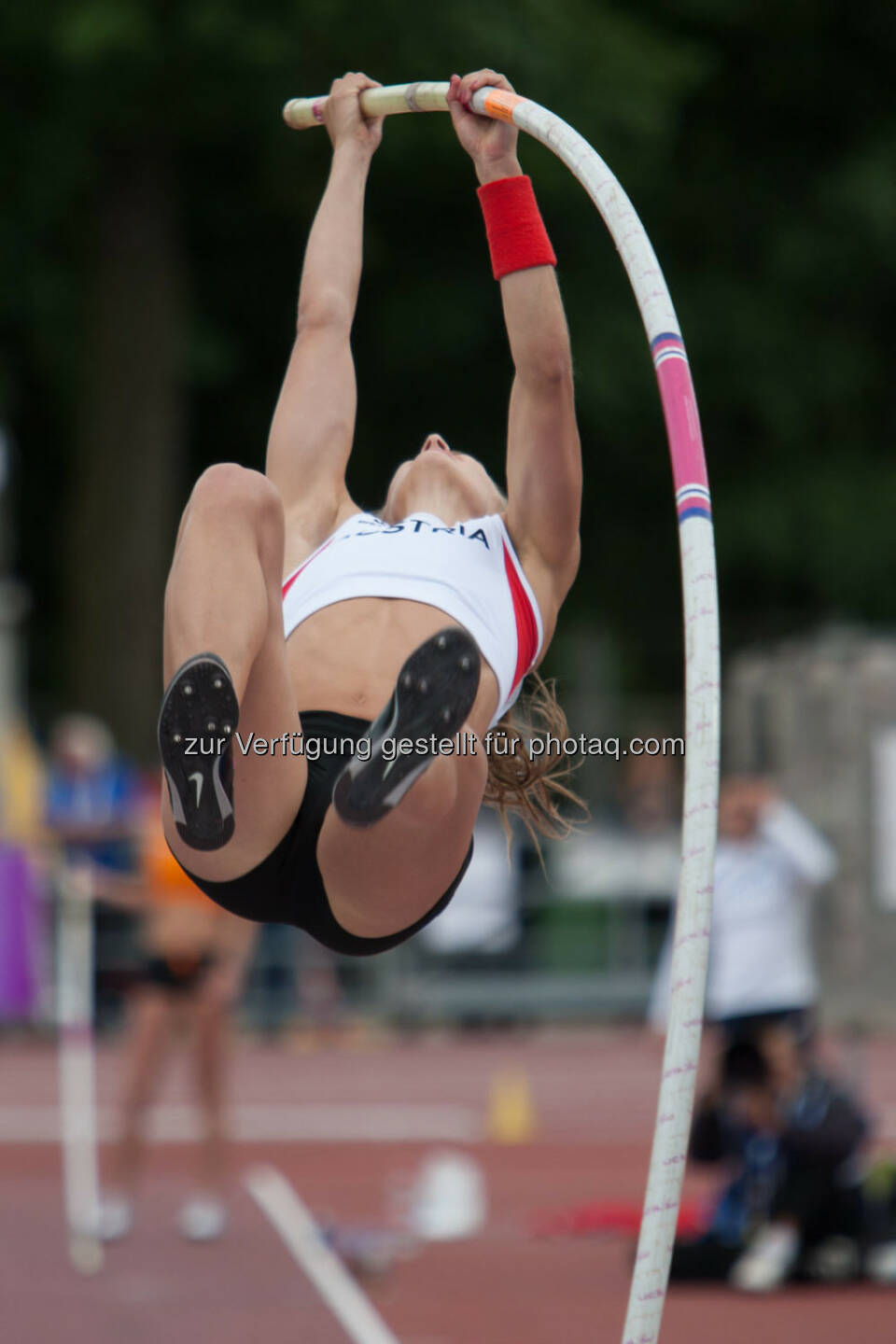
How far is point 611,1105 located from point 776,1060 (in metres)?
4.12

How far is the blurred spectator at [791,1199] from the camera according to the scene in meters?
7.24

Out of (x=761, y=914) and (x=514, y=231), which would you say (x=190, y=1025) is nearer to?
(x=761, y=914)

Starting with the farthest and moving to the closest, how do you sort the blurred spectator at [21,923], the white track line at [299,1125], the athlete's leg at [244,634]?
1. the blurred spectator at [21,923]
2. the white track line at [299,1125]
3. the athlete's leg at [244,634]

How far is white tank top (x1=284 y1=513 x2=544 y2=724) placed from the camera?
168 inches

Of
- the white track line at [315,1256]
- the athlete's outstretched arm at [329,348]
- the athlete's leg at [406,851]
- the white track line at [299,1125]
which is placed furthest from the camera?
the white track line at [299,1125]

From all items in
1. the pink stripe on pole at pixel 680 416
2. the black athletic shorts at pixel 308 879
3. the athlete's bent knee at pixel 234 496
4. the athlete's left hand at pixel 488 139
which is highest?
the athlete's left hand at pixel 488 139

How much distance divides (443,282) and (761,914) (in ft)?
32.1

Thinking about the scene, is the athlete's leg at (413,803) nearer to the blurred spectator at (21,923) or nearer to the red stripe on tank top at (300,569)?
the red stripe on tank top at (300,569)

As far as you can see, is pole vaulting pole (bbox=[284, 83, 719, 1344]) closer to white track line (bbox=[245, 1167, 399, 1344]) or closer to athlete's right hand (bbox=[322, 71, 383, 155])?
athlete's right hand (bbox=[322, 71, 383, 155])

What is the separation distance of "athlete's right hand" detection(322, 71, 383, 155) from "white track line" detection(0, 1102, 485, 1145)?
6.61m

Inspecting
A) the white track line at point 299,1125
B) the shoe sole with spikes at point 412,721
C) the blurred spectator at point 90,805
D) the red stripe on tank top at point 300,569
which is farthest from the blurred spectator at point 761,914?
the blurred spectator at point 90,805

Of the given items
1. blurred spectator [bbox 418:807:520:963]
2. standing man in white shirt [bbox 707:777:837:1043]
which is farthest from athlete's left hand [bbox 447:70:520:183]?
blurred spectator [bbox 418:807:520:963]

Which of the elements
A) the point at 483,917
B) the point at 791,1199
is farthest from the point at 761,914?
the point at 483,917

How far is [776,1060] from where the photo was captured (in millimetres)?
7777
